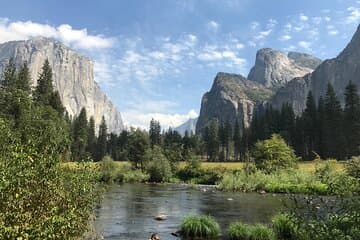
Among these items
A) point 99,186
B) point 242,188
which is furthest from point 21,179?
point 242,188

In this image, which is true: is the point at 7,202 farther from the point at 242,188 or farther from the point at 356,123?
the point at 356,123

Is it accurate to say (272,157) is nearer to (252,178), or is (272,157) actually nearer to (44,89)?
(252,178)

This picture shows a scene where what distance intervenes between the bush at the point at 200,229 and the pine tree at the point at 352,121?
86564 millimetres

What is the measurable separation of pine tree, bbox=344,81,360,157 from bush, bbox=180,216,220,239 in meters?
86.6

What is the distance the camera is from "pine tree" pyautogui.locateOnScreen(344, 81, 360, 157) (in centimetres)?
10569

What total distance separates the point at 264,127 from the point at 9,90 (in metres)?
89.6

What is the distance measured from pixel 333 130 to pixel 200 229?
319 feet

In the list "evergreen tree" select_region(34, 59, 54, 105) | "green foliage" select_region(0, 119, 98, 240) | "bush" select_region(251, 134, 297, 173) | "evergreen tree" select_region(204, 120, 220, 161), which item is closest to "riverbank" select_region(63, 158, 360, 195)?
"green foliage" select_region(0, 119, 98, 240)

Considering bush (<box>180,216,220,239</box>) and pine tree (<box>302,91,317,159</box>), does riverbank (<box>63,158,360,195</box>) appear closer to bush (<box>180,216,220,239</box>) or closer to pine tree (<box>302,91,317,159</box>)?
bush (<box>180,216,220,239</box>)

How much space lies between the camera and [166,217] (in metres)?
35.9

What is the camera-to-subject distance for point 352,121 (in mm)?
107688

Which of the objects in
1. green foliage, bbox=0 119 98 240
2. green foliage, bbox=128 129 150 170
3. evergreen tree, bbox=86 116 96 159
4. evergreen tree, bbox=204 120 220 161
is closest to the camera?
green foliage, bbox=0 119 98 240

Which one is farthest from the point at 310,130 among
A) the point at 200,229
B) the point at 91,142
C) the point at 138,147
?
the point at 200,229

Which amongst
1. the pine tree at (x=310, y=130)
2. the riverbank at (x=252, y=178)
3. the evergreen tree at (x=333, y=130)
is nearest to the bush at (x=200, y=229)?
the riverbank at (x=252, y=178)
